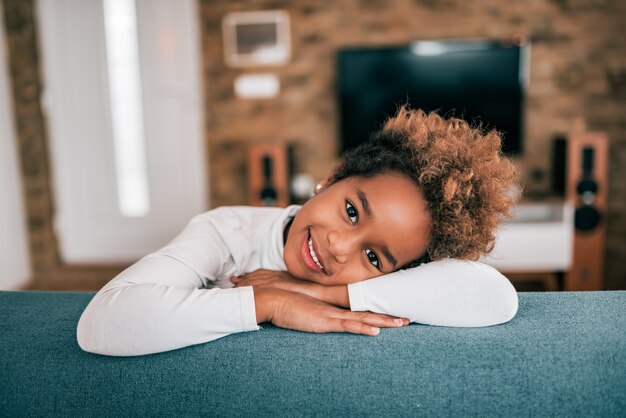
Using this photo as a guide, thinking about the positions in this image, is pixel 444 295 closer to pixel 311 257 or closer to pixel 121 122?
pixel 311 257

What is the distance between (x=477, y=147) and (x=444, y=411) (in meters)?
0.55

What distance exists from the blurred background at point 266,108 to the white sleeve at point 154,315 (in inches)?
114

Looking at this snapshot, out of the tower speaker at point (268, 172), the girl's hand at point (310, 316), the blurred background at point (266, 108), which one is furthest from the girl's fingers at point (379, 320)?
the tower speaker at point (268, 172)

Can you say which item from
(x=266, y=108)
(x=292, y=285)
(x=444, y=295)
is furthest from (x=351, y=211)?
(x=266, y=108)

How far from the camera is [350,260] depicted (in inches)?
42.4

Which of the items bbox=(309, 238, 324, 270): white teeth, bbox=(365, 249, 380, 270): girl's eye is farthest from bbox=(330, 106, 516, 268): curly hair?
bbox=(309, 238, 324, 270): white teeth

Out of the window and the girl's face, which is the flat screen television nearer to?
the window

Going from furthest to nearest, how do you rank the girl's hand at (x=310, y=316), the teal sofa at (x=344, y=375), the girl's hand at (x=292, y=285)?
the girl's hand at (x=292, y=285)
the girl's hand at (x=310, y=316)
the teal sofa at (x=344, y=375)

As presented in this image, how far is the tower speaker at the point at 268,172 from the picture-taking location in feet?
12.4

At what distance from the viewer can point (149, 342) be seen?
76 centimetres

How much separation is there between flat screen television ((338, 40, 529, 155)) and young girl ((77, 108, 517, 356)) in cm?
271

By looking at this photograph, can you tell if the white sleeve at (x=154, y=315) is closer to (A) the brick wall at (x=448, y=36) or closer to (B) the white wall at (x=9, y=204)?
(A) the brick wall at (x=448, y=36)

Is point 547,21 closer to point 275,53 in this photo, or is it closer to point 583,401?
point 275,53

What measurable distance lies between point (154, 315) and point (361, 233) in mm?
444
